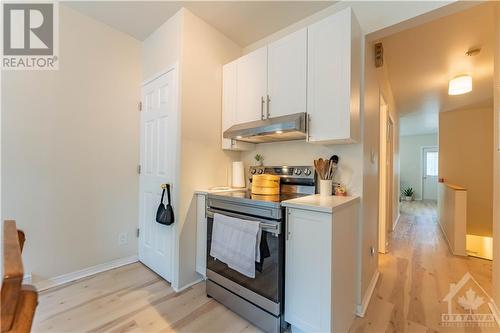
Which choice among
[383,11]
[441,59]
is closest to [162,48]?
[383,11]

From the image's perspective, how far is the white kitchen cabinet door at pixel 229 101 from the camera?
90.4 inches

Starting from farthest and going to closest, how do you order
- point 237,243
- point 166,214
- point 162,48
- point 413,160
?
point 413,160 < point 162,48 < point 166,214 < point 237,243

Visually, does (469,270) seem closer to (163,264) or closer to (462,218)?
(462,218)

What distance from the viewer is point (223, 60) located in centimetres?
246

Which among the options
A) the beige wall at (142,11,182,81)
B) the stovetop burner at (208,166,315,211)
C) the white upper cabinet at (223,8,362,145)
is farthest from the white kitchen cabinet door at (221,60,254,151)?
the beige wall at (142,11,182,81)

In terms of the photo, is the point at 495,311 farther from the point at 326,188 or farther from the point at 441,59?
the point at 441,59

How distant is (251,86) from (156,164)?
4.18ft

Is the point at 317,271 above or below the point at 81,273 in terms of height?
above

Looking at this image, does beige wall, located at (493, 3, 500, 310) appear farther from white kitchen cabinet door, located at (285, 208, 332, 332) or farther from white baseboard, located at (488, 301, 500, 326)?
white kitchen cabinet door, located at (285, 208, 332, 332)

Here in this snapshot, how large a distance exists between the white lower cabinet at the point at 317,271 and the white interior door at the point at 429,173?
891 centimetres

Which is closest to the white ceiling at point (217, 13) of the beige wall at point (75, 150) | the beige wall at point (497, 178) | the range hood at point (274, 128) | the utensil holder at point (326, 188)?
the beige wall at point (75, 150)

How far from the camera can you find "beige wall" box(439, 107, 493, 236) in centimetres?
425

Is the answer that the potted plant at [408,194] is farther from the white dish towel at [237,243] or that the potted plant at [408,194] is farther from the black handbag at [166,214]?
the black handbag at [166,214]

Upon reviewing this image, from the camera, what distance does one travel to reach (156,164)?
238 cm
